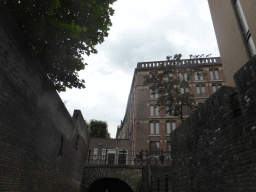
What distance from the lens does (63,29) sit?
5.75 meters

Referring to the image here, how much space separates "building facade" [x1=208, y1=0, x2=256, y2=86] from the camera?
23.4 ft

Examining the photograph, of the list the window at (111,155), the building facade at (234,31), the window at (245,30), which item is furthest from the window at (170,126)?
the window at (245,30)

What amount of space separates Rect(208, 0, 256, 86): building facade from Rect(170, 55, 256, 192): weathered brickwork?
320cm

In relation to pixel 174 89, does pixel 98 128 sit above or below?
above

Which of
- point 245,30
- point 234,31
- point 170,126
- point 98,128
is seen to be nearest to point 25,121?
point 245,30

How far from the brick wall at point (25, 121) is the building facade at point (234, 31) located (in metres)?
7.54

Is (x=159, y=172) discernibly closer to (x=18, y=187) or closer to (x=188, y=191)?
(x=188, y=191)

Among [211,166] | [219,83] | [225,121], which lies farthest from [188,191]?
[219,83]

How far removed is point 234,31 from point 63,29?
727 centimetres

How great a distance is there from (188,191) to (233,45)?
653 cm

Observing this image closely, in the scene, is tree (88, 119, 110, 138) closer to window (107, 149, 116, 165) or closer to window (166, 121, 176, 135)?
window (107, 149, 116, 165)

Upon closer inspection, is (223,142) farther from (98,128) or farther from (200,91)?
(98,128)

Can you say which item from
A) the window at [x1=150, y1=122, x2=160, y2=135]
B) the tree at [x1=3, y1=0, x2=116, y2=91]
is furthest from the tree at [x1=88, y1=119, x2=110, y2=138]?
the tree at [x1=3, y1=0, x2=116, y2=91]

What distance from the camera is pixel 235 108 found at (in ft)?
16.8
